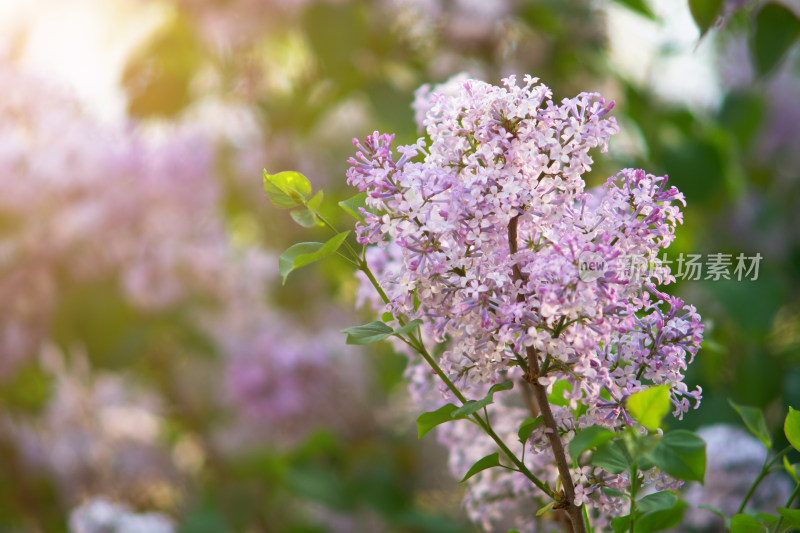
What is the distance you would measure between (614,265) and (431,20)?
818 millimetres

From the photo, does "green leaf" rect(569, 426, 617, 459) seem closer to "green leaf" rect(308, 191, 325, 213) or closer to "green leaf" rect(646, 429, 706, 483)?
"green leaf" rect(646, 429, 706, 483)

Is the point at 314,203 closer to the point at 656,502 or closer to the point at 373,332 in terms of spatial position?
the point at 373,332

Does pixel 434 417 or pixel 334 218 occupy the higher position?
pixel 334 218

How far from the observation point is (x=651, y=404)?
255mm

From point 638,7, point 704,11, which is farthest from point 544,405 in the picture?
point 638,7

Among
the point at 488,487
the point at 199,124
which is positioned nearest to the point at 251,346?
the point at 199,124

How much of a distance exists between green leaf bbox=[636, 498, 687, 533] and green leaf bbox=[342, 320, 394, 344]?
0.14 meters

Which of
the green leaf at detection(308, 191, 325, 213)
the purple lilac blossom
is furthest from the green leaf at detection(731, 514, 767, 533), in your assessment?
the purple lilac blossom

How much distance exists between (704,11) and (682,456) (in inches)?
10.3

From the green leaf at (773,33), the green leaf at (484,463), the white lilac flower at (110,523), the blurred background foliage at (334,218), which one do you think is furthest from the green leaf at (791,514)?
the white lilac flower at (110,523)

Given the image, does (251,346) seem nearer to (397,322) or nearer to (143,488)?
(143,488)

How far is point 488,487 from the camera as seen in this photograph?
17.5 inches

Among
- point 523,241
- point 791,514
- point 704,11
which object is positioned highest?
point 704,11

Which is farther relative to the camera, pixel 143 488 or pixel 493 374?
pixel 143 488
